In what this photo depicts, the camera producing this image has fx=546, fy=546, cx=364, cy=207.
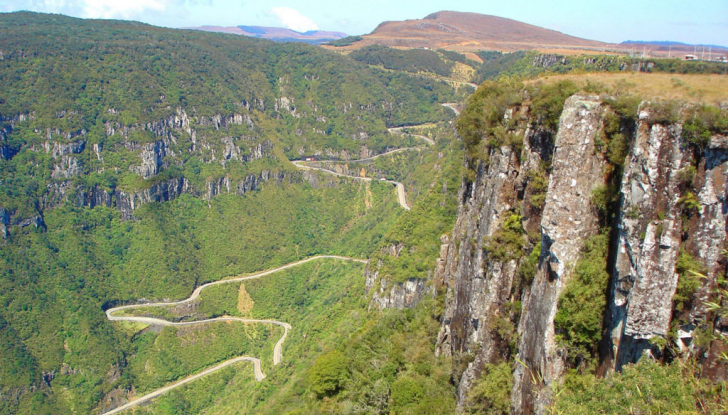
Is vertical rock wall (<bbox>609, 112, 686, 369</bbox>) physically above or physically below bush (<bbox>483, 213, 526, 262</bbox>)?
above

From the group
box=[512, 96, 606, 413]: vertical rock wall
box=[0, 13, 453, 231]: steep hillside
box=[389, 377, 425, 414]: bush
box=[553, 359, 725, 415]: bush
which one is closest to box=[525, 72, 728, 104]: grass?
box=[512, 96, 606, 413]: vertical rock wall

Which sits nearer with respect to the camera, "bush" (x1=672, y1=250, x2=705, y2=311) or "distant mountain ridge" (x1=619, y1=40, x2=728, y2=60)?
"bush" (x1=672, y1=250, x2=705, y2=311)

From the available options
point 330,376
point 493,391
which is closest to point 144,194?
point 330,376

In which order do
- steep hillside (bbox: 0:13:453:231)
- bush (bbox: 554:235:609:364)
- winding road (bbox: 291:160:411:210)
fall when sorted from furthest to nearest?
steep hillside (bbox: 0:13:453:231)
winding road (bbox: 291:160:411:210)
bush (bbox: 554:235:609:364)

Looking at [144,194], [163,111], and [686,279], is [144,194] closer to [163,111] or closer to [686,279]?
[163,111]

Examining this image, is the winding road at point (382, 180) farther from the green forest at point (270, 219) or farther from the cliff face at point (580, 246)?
the cliff face at point (580, 246)

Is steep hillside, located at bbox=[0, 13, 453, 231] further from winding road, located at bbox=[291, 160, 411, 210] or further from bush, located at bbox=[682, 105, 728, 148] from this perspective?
bush, located at bbox=[682, 105, 728, 148]
